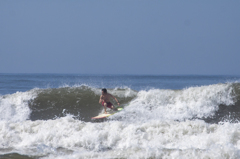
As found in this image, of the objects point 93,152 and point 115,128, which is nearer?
point 93,152

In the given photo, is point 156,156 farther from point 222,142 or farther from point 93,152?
point 222,142

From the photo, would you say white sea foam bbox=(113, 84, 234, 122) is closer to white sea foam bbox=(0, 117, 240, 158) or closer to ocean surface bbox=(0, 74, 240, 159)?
ocean surface bbox=(0, 74, 240, 159)

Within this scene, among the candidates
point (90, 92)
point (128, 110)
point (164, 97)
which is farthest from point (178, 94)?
point (90, 92)

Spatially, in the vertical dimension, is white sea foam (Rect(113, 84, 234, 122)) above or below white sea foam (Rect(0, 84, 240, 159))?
above

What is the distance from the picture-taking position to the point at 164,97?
38.3 ft


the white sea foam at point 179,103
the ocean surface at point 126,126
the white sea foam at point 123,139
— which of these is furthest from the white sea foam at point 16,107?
the white sea foam at point 179,103

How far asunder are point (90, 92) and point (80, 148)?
23.1ft

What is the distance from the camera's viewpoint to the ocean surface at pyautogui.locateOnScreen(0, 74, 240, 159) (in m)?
5.80

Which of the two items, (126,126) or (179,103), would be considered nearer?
(126,126)

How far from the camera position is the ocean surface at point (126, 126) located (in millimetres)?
5797

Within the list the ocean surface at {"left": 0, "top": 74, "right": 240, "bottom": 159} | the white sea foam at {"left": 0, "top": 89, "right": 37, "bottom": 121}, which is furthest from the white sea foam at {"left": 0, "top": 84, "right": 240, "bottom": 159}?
the white sea foam at {"left": 0, "top": 89, "right": 37, "bottom": 121}

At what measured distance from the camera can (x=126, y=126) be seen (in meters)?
7.38

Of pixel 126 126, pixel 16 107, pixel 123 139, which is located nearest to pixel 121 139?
pixel 123 139

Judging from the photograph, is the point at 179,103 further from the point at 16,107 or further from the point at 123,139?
the point at 16,107
